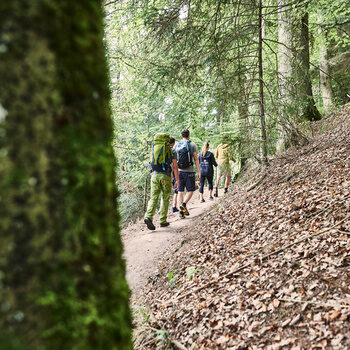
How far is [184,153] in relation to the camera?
8188 millimetres

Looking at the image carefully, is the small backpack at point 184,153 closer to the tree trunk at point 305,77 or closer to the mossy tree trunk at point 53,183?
the tree trunk at point 305,77

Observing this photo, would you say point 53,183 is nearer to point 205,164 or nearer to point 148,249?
point 148,249

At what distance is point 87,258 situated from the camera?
0.80m

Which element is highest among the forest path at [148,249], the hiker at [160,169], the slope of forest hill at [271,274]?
the hiker at [160,169]

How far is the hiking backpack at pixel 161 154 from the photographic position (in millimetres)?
6938

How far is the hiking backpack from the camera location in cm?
694

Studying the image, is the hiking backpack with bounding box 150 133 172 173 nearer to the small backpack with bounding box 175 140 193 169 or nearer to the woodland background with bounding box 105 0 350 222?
the small backpack with bounding box 175 140 193 169

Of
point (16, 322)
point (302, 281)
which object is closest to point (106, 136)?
point (16, 322)

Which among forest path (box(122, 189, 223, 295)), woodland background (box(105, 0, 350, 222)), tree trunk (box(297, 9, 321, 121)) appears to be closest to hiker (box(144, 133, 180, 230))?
forest path (box(122, 189, 223, 295))

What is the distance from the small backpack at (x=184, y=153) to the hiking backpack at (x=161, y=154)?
0.99 meters

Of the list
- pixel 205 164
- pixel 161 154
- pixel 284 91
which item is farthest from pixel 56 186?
pixel 205 164

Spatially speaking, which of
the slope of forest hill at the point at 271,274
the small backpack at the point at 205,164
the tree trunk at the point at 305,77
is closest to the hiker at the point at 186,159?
the small backpack at the point at 205,164

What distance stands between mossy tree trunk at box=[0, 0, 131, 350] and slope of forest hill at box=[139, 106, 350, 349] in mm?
2312

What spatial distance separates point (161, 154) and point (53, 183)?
6357 millimetres
